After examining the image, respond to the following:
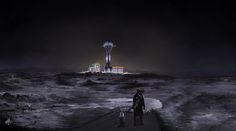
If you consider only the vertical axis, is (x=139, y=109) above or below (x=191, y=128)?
above

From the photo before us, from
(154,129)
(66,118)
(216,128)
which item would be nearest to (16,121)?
(66,118)

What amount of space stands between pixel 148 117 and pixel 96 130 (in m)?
8.22

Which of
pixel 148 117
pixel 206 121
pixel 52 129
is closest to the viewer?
pixel 52 129

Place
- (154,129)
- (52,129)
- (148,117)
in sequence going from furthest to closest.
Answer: (148,117)
(52,129)
(154,129)

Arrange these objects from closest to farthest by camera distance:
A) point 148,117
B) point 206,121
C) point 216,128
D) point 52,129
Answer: point 52,129 → point 216,128 → point 148,117 → point 206,121

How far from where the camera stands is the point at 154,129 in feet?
85.4

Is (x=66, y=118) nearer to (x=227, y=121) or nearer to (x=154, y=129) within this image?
(x=154, y=129)

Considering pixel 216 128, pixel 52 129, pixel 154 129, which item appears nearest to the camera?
pixel 154 129

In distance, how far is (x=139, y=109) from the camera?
88.9 feet

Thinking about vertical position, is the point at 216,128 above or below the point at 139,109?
below

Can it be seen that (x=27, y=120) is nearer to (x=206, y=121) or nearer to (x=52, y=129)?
(x=52, y=129)

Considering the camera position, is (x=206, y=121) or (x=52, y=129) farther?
(x=206, y=121)

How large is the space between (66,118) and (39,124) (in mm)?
4795

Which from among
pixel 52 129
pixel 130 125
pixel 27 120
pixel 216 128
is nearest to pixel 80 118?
pixel 27 120
